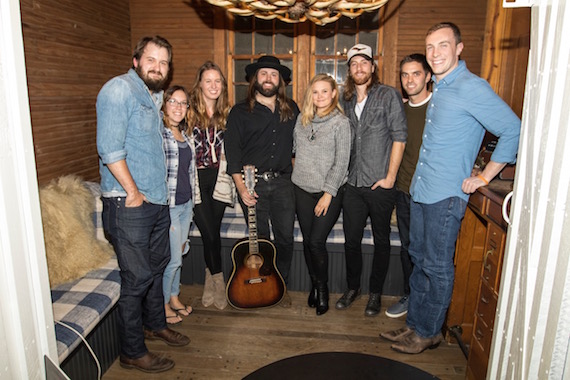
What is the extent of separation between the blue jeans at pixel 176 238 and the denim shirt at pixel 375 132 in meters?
1.15

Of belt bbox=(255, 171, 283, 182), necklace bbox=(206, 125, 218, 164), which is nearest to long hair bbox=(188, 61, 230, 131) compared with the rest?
necklace bbox=(206, 125, 218, 164)

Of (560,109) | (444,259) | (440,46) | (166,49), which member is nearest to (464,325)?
(444,259)

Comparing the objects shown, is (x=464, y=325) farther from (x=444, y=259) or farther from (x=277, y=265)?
(x=277, y=265)

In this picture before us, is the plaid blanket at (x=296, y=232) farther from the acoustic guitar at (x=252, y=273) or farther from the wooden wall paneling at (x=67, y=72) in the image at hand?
the wooden wall paneling at (x=67, y=72)

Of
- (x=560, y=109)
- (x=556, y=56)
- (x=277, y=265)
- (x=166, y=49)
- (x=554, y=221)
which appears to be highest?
(x=166, y=49)

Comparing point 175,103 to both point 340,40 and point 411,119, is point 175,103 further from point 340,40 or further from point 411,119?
point 340,40

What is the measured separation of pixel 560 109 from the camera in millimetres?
1169

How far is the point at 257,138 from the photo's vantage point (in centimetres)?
310

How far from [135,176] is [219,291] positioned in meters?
1.38

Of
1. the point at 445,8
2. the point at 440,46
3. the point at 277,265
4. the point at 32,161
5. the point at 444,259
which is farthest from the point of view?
the point at 445,8

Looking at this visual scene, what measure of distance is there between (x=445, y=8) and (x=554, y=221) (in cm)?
362

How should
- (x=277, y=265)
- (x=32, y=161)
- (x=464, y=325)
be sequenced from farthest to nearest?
(x=277, y=265) < (x=464, y=325) < (x=32, y=161)

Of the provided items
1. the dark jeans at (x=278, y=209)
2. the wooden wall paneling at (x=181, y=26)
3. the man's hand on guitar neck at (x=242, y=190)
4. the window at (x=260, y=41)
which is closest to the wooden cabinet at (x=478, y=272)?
the dark jeans at (x=278, y=209)

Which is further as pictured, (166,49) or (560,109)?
(166,49)
